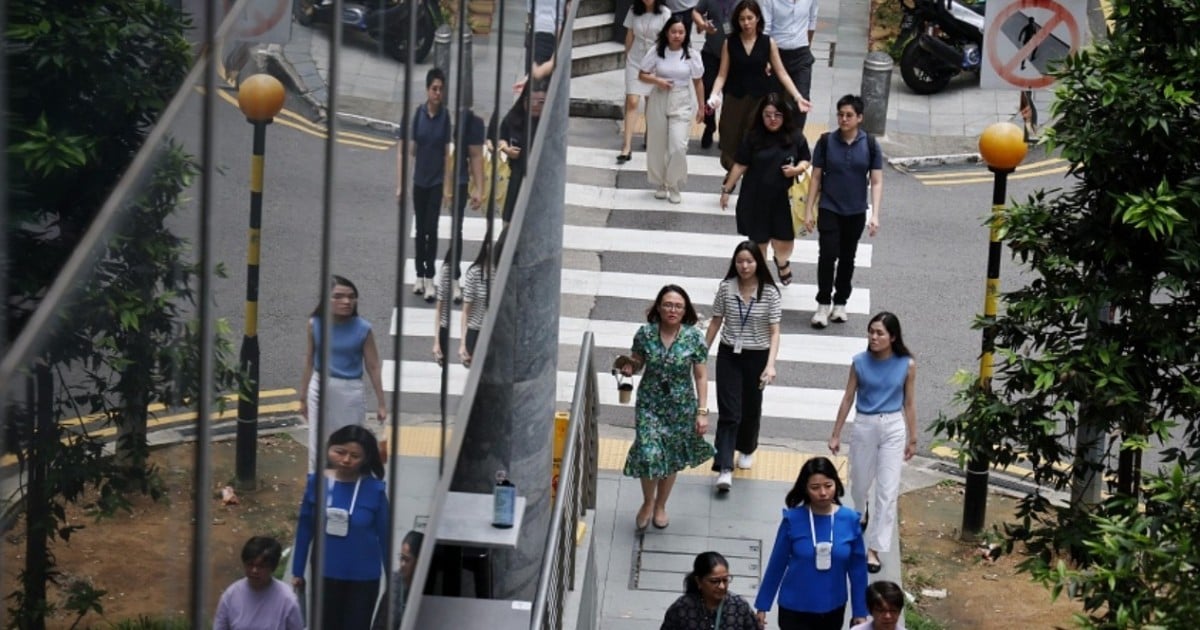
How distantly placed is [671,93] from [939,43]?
180 inches

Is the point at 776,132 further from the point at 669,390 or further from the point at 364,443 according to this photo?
the point at 364,443

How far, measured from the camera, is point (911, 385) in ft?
34.3

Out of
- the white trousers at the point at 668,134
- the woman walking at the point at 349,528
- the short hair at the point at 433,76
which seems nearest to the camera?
the woman walking at the point at 349,528

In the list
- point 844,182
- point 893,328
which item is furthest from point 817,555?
point 844,182

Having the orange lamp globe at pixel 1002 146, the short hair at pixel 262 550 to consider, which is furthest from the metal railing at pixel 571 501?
the short hair at pixel 262 550

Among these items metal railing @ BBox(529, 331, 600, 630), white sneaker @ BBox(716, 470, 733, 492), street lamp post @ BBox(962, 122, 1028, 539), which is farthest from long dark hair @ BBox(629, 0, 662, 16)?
metal railing @ BBox(529, 331, 600, 630)

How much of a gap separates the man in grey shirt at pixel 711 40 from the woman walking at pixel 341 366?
1376 cm

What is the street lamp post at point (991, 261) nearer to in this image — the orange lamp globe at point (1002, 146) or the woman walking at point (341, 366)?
the orange lamp globe at point (1002, 146)

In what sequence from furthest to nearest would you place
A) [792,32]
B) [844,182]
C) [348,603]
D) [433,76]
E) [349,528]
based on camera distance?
[792,32]
[844,182]
[433,76]
[348,603]
[349,528]

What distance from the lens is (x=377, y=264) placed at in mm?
3953

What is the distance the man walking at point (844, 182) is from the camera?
43.8ft

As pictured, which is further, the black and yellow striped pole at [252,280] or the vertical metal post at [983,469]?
the vertical metal post at [983,469]

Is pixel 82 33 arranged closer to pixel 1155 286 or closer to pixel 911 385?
pixel 1155 286

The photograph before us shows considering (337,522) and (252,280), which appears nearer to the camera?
(252,280)
